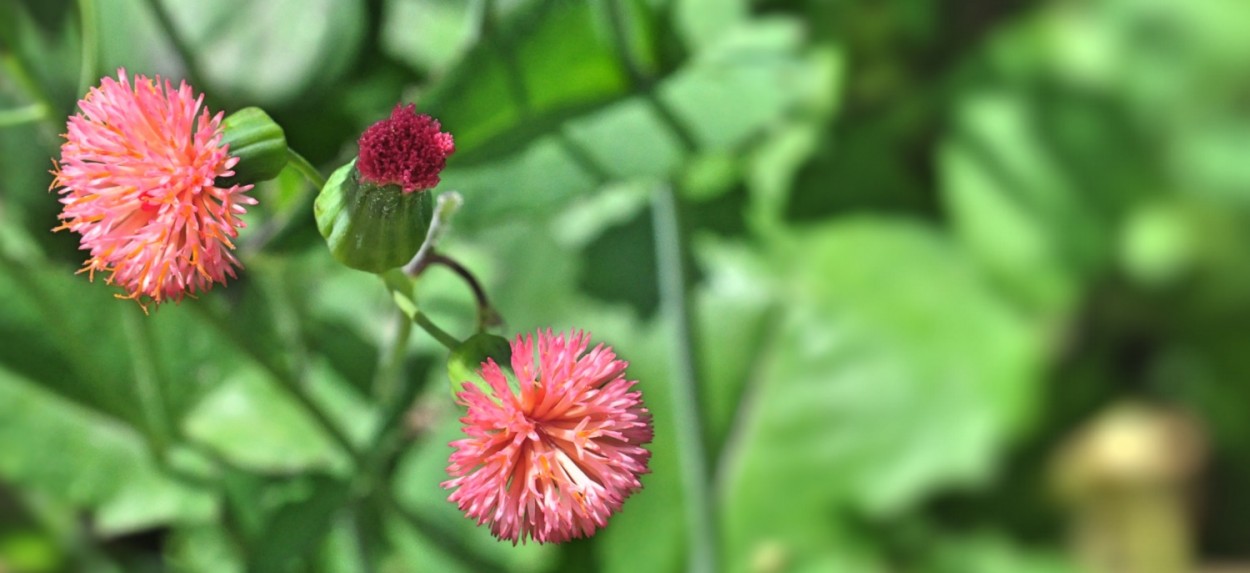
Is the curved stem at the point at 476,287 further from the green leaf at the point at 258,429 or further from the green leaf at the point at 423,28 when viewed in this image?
the green leaf at the point at 423,28

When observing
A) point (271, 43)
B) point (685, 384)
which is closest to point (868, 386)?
point (685, 384)

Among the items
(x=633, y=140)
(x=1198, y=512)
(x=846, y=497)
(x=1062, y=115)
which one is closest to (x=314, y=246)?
(x=633, y=140)

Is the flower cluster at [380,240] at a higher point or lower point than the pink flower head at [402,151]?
lower

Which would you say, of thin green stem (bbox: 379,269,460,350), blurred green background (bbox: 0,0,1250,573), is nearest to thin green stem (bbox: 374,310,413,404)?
blurred green background (bbox: 0,0,1250,573)

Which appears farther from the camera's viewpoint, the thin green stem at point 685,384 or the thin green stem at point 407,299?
the thin green stem at point 685,384

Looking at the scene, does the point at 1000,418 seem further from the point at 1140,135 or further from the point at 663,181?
the point at 663,181

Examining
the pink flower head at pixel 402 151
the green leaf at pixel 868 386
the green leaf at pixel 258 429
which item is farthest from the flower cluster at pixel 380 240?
the green leaf at pixel 868 386

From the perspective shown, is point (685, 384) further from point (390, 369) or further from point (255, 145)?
point (255, 145)
